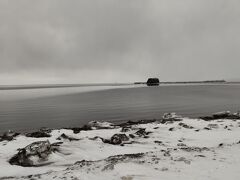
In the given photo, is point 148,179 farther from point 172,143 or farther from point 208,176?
point 172,143

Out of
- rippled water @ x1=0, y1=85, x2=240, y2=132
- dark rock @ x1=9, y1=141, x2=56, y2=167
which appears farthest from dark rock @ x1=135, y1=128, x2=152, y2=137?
rippled water @ x1=0, y1=85, x2=240, y2=132

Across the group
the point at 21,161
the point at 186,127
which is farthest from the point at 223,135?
the point at 21,161

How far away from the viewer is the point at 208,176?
37.8 feet

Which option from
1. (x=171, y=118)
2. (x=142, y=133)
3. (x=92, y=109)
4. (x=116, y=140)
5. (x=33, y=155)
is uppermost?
(x=33, y=155)

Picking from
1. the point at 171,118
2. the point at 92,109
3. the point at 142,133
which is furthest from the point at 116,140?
the point at 92,109

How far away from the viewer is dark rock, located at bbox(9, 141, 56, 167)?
14348mm

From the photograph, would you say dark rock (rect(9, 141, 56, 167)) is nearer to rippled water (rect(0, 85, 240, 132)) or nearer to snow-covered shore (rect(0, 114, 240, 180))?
snow-covered shore (rect(0, 114, 240, 180))

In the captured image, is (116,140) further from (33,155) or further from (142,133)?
(33,155)

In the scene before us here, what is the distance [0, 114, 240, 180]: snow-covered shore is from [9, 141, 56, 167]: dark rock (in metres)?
0.11

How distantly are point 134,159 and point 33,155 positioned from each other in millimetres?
A: 5748

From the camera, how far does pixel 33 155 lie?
1462cm

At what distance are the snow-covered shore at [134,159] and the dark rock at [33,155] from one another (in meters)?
0.11

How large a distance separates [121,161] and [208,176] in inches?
175

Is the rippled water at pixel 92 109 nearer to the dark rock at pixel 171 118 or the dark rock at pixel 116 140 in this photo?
the dark rock at pixel 171 118
